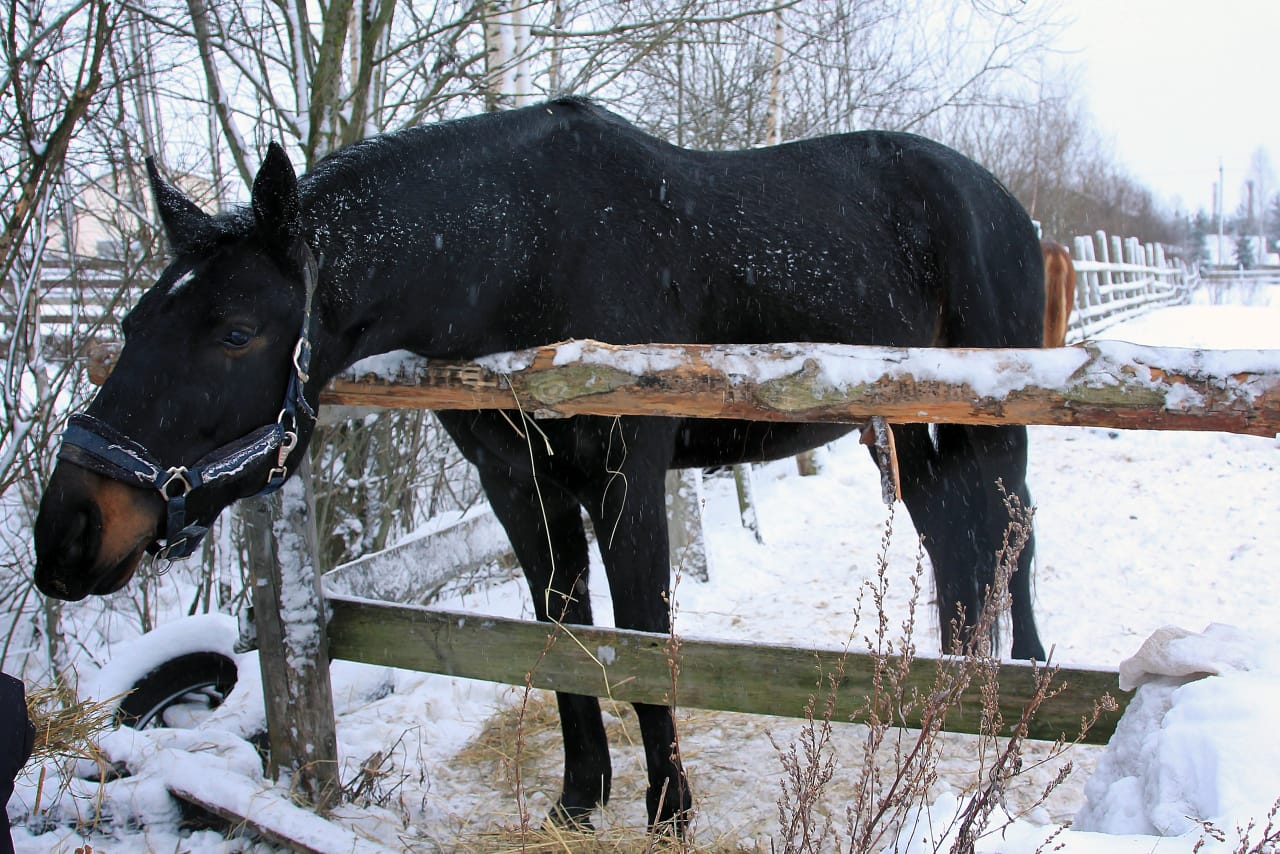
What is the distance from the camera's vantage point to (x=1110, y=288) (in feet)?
56.0

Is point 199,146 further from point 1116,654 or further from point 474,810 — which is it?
point 1116,654

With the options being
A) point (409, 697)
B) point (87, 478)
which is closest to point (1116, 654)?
point (409, 697)

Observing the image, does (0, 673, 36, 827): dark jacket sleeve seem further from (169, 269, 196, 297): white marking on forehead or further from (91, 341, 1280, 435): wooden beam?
(91, 341, 1280, 435): wooden beam

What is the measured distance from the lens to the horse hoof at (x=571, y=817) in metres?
2.67

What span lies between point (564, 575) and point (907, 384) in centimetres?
138

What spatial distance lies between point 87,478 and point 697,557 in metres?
4.01

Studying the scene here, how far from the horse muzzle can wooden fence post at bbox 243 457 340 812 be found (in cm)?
82

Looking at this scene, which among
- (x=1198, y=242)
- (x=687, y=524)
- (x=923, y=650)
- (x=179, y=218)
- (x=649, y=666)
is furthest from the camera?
(x=1198, y=242)

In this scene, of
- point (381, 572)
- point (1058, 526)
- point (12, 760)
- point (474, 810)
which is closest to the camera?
point (12, 760)

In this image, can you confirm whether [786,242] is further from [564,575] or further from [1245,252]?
[1245,252]

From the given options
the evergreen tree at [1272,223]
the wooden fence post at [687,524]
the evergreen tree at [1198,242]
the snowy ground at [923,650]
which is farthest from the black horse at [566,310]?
the evergreen tree at [1272,223]

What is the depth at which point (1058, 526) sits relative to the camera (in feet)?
19.5

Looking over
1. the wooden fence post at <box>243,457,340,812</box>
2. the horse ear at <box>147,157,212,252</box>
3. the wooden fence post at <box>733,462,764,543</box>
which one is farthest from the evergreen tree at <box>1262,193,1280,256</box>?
the horse ear at <box>147,157,212,252</box>

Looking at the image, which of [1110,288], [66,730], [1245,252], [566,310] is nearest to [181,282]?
[566,310]
